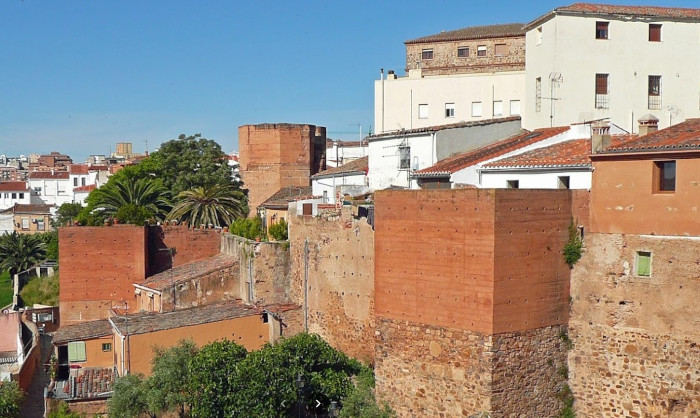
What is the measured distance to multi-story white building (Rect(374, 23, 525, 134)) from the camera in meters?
24.0

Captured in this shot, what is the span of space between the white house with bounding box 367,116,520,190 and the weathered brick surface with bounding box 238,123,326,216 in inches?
563

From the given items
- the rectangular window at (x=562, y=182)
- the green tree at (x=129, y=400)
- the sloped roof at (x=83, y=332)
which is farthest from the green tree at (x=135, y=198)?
the rectangular window at (x=562, y=182)

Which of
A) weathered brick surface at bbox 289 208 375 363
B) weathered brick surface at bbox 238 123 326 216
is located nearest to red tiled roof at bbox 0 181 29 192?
weathered brick surface at bbox 238 123 326 216

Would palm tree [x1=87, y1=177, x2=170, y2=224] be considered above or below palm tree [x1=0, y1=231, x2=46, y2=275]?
above

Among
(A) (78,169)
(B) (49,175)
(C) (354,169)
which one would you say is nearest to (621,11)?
(C) (354,169)

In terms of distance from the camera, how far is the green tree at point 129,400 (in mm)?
15508

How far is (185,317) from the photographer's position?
18.6m

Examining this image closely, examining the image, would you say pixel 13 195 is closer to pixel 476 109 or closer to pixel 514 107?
pixel 476 109

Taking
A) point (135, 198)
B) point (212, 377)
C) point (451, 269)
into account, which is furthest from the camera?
point (135, 198)

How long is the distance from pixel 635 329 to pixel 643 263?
40.7 inches

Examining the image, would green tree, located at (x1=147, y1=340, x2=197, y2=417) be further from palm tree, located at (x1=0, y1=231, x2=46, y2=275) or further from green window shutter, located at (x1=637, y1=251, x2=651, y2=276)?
palm tree, located at (x1=0, y1=231, x2=46, y2=275)

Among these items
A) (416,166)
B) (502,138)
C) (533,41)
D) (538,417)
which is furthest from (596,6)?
(538,417)

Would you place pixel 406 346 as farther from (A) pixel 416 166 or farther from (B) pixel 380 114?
(B) pixel 380 114

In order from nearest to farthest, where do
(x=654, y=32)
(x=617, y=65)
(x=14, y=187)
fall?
(x=617, y=65)
(x=654, y=32)
(x=14, y=187)
